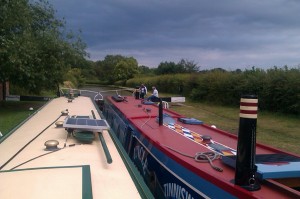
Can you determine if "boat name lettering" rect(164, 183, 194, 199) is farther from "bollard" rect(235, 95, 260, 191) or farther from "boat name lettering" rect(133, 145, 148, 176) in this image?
"boat name lettering" rect(133, 145, 148, 176)

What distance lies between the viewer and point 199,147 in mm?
4590

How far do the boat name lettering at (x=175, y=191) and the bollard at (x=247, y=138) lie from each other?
0.86 meters

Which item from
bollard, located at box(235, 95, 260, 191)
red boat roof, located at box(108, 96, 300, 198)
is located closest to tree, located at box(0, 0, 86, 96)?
red boat roof, located at box(108, 96, 300, 198)

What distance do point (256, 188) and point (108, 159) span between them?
1.37 metres

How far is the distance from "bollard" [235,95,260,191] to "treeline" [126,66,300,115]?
1195cm

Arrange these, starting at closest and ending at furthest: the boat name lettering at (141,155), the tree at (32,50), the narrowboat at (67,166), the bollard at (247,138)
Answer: the narrowboat at (67,166) → the bollard at (247,138) → the boat name lettering at (141,155) → the tree at (32,50)

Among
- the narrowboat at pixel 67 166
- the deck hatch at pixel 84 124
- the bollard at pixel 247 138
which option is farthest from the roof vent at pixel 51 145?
the bollard at pixel 247 138

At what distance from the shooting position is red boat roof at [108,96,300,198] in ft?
9.30

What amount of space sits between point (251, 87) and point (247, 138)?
1852 cm

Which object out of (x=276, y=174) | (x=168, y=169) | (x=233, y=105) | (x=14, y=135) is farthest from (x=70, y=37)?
(x=276, y=174)

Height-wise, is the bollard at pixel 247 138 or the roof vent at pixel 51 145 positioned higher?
the bollard at pixel 247 138

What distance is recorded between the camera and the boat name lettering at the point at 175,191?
3660 millimetres

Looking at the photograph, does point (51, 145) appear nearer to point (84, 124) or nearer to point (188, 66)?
point (84, 124)

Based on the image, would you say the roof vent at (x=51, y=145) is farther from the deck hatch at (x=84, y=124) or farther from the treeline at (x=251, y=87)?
the treeline at (x=251, y=87)
